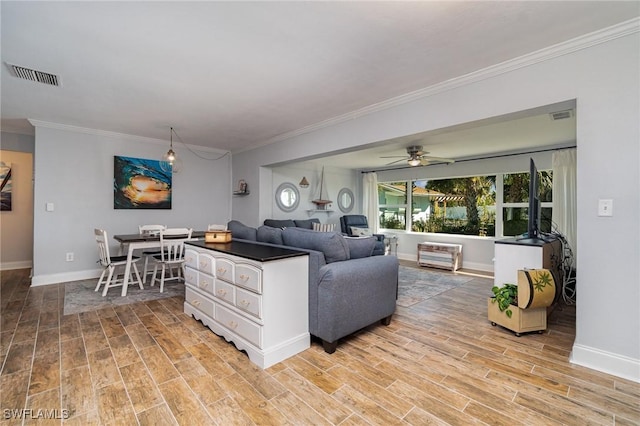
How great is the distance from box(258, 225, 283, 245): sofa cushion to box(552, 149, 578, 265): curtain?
185 inches

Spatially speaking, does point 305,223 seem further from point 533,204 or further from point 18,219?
point 18,219

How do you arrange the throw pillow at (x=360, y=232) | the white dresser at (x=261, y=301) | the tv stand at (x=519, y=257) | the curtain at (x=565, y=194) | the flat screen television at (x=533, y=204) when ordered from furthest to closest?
the throw pillow at (x=360, y=232) → the curtain at (x=565, y=194) → the flat screen television at (x=533, y=204) → the tv stand at (x=519, y=257) → the white dresser at (x=261, y=301)

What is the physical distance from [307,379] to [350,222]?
555 centimetres

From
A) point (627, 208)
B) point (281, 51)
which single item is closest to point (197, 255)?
point (281, 51)

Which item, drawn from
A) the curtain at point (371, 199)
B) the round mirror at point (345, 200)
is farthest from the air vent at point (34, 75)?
the curtain at point (371, 199)

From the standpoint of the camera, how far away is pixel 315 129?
4406 mm

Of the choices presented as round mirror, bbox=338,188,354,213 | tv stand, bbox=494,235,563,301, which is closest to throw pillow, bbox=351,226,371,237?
round mirror, bbox=338,188,354,213

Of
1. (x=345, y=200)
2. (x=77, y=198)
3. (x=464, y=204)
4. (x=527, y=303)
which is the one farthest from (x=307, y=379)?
(x=345, y=200)

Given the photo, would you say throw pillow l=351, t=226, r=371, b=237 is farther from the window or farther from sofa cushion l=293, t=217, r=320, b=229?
the window

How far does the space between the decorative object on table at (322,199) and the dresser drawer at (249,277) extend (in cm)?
482

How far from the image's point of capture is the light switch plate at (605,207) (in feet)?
6.86

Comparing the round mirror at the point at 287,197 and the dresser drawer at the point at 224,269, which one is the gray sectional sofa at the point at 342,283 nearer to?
the dresser drawer at the point at 224,269

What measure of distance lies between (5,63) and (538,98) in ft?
15.1

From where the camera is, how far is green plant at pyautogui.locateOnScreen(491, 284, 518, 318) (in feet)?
9.31
